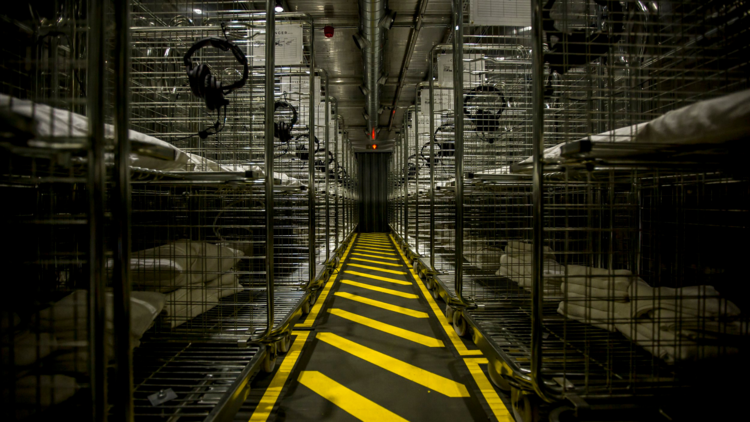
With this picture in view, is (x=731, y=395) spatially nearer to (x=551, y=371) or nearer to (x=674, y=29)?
(x=551, y=371)

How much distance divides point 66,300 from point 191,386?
1.91 ft

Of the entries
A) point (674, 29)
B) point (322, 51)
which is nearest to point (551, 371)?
point (674, 29)

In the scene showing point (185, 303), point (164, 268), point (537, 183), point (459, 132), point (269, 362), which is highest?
point (459, 132)

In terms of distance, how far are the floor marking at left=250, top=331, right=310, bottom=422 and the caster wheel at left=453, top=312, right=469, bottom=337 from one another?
3.61 feet

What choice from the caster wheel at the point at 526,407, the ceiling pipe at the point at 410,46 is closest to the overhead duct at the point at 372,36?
the ceiling pipe at the point at 410,46

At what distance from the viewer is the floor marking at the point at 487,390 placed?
1.61 meters

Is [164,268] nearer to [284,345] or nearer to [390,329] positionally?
[284,345]

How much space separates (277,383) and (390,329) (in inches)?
41.7

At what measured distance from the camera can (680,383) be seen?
1320mm

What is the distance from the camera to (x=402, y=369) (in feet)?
6.79

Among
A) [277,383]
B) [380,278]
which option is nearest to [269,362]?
[277,383]

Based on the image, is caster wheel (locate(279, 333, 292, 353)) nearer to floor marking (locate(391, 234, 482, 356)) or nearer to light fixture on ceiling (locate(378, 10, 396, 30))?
floor marking (locate(391, 234, 482, 356))

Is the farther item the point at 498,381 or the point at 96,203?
the point at 498,381

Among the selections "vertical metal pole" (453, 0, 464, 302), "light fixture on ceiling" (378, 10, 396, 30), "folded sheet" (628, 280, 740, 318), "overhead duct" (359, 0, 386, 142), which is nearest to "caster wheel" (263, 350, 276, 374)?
"vertical metal pole" (453, 0, 464, 302)
